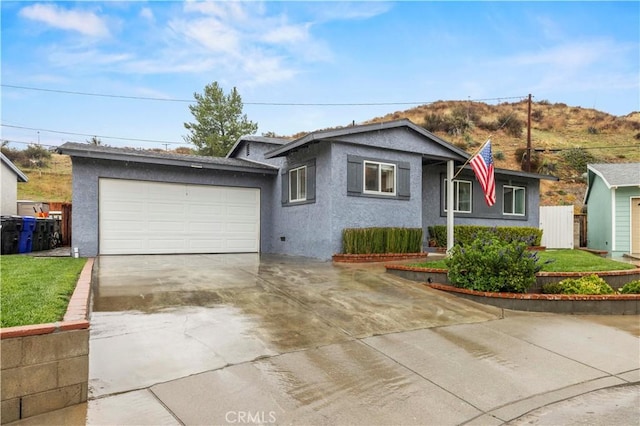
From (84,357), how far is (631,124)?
2130 inches

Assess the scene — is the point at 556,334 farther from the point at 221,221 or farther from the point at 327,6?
the point at 327,6

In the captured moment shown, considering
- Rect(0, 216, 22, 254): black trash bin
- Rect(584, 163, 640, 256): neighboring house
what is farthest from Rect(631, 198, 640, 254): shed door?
Rect(0, 216, 22, 254): black trash bin

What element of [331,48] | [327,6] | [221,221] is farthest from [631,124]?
[221,221]

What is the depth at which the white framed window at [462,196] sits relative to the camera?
1547cm

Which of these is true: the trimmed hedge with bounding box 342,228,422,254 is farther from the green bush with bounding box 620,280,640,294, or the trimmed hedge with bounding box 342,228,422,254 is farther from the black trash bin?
the black trash bin

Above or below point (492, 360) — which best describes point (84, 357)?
above

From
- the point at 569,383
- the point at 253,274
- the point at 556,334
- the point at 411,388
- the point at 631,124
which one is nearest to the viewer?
the point at 411,388

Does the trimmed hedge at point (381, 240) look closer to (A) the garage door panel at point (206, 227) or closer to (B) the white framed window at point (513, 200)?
(A) the garage door panel at point (206, 227)

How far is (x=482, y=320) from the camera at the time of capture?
5801mm

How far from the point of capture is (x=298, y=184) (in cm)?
1279

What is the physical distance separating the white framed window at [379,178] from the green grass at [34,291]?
7.69 meters

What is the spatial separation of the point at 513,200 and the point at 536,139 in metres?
26.7

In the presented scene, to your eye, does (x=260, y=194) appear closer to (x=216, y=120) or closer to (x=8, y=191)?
(x=8, y=191)

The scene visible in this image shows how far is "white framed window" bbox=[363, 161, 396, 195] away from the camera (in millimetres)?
11773
